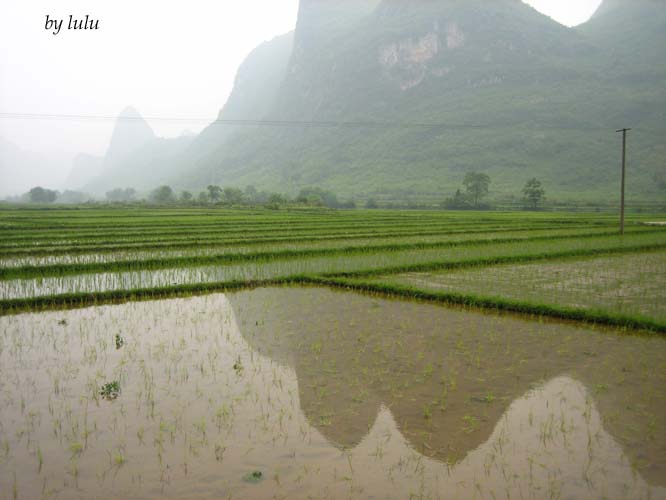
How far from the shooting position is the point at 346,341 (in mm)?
7996

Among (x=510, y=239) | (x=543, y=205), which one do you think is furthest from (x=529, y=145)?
(x=510, y=239)

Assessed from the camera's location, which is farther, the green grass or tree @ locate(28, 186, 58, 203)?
tree @ locate(28, 186, 58, 203)

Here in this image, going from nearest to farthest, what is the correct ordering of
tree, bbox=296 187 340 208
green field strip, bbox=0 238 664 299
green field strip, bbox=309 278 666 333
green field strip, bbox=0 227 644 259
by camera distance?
green field strip, bbox=309 278 666 333
green field strip, bbox=0 238 664 299
green field strip, bbox=0 227 644 259
tree, bbox=296 187 340 208

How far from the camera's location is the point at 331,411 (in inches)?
211

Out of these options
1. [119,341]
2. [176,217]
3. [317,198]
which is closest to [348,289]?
[119,341]

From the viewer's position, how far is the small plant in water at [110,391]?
5695 millimetres

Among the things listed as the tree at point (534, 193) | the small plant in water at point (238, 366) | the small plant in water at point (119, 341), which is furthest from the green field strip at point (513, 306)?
the tree at point (534, 193)

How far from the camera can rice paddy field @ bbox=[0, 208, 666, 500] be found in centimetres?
415

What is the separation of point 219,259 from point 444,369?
1143 cm

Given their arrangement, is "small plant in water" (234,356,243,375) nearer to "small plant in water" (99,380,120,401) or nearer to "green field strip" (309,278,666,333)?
"small plant in water" (99,380,120,401)

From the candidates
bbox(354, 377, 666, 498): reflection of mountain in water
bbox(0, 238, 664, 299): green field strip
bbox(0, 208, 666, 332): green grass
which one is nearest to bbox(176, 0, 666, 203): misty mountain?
bbox(0, 208, 666, 332): green grass

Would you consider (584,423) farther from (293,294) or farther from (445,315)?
(293,294)

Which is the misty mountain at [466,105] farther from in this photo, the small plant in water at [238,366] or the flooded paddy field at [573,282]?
the small plant in water at [238,366]

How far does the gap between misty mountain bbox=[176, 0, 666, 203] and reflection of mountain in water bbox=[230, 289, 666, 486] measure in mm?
79050
